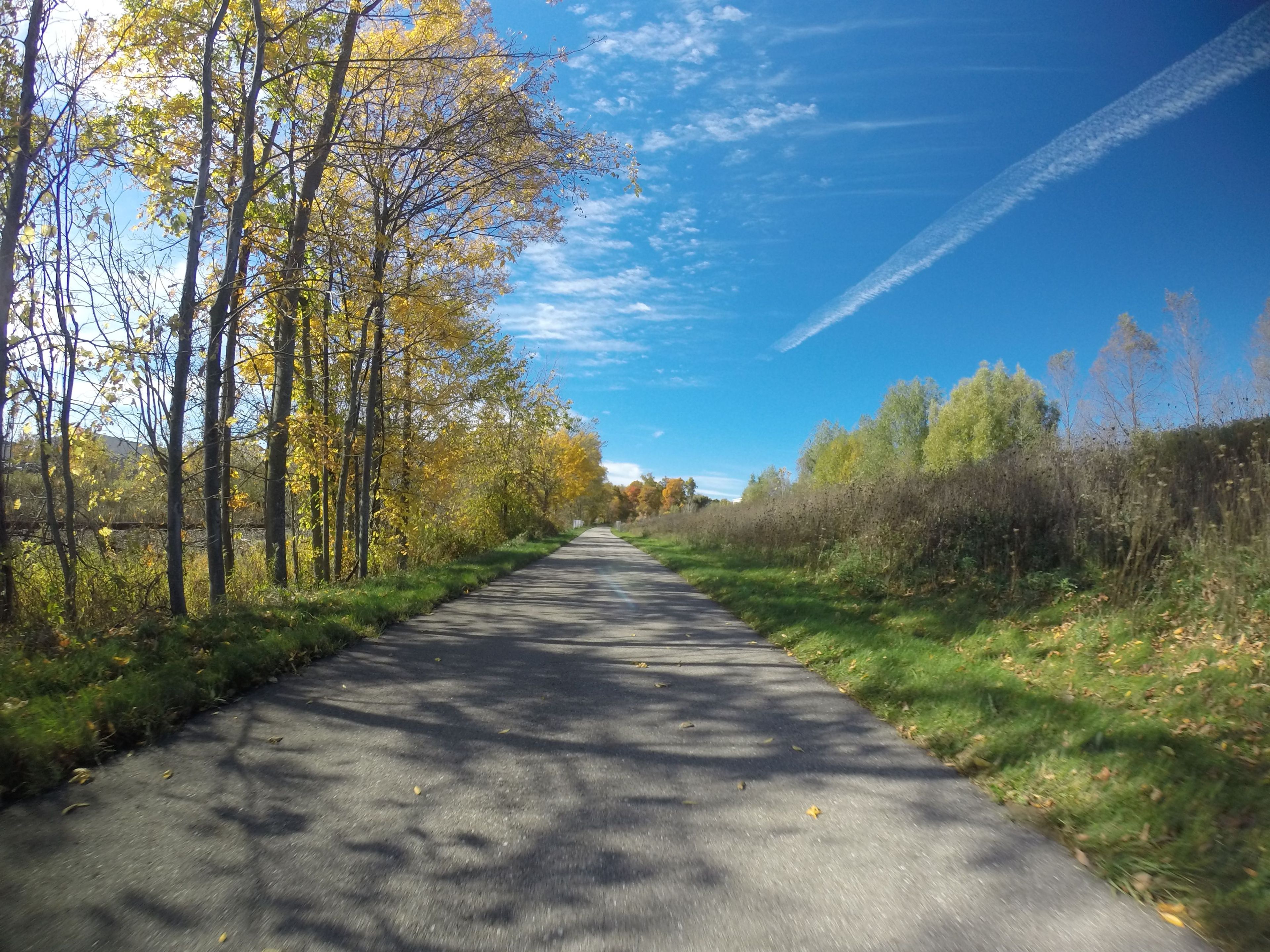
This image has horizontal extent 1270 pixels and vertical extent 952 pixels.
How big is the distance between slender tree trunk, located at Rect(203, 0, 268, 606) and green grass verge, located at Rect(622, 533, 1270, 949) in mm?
7112

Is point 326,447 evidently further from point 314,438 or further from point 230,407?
point 230,407

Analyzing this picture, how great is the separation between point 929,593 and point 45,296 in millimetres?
11358

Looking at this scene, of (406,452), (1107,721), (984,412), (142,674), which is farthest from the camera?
(984,412)

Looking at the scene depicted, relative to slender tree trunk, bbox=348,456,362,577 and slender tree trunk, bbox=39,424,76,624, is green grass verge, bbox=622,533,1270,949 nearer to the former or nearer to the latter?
slender tree trunk, bbox=39,424,76,624

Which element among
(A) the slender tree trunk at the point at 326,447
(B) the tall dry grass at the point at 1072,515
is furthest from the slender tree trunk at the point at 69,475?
(B) the tall dry grass at the point at 1072,515

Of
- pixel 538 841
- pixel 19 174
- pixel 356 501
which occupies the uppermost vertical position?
pixel 19 174

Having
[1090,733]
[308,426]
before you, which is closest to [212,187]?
[308,426]

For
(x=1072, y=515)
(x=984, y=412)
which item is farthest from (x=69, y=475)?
(x=984, y=412)

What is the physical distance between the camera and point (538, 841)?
125 inches

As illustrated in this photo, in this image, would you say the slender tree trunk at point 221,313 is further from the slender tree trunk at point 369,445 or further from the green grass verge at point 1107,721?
the green grass verge at point 1107,721

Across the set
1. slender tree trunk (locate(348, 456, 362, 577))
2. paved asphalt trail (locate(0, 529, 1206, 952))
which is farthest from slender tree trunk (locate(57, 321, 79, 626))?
slender tree trunk (locate(348, 456, 362, 577))

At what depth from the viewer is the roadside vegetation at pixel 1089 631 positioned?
3232 mm

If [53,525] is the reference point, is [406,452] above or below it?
above

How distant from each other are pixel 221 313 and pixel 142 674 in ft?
14.7
